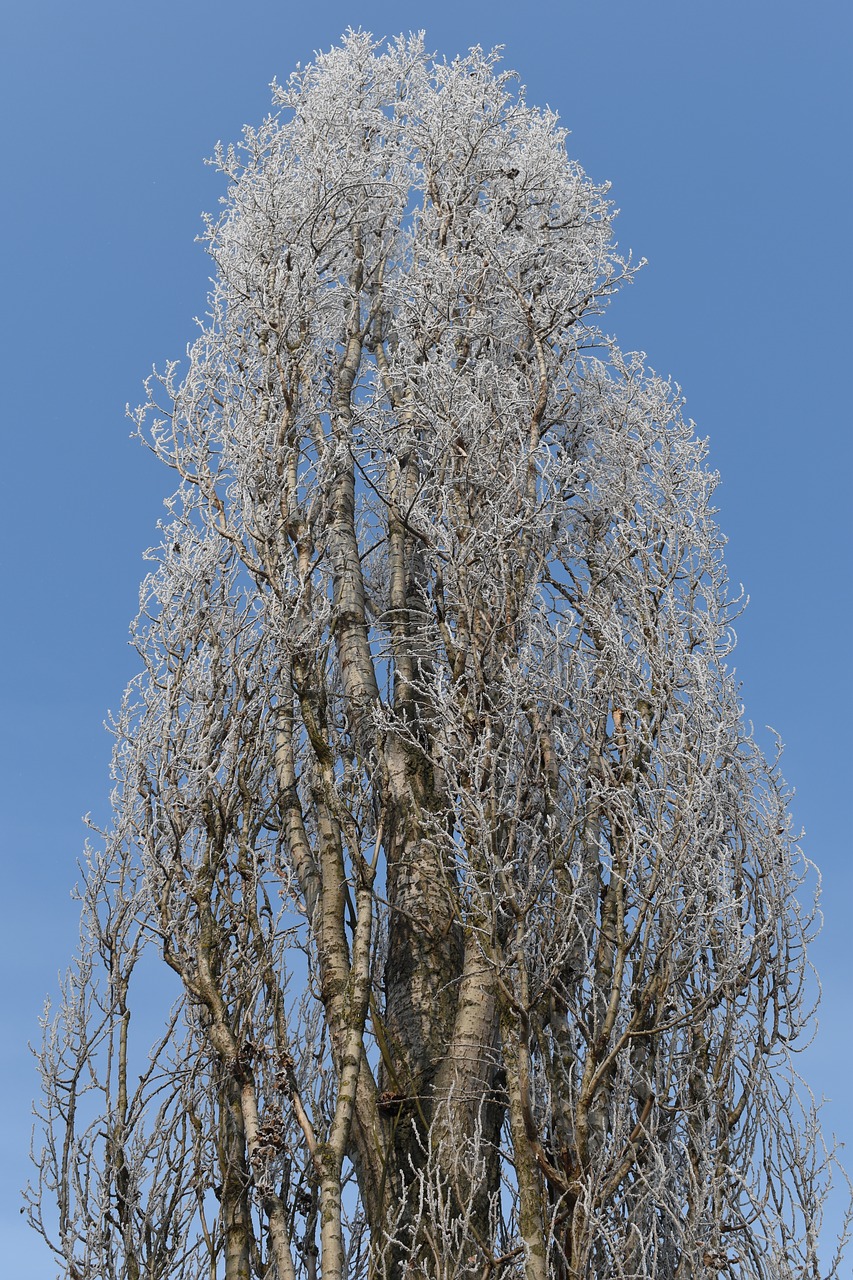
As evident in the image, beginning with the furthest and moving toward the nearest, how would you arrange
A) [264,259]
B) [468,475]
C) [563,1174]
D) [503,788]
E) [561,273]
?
[561,273] < [264,259] < [468,475] < [503,788] < [563,1174]

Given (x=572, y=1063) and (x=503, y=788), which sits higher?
(x=503, y=788)

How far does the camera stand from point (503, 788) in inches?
269

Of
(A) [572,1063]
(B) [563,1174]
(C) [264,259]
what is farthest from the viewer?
(C) [264,259]

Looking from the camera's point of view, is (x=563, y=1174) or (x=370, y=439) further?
(x=370, y=439)

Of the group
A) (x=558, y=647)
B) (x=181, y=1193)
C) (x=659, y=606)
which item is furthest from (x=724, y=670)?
(x=181, y=1193)

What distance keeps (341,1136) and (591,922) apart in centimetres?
200

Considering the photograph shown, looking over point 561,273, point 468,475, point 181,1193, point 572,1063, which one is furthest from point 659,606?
point 181,1193

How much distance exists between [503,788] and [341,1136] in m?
2.03

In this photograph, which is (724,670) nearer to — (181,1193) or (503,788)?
(503,788)

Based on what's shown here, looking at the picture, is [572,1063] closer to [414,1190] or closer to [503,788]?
[414,1190]

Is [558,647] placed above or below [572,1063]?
above

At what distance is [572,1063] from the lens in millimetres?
7461

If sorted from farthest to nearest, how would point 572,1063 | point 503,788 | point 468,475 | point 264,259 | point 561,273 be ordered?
point 561,273 → point 264,259 → point 468,475 → point 572,1063 → point 503,788

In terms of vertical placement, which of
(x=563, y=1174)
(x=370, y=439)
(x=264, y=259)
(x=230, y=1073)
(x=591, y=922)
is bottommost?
(x=563, y=1174)
